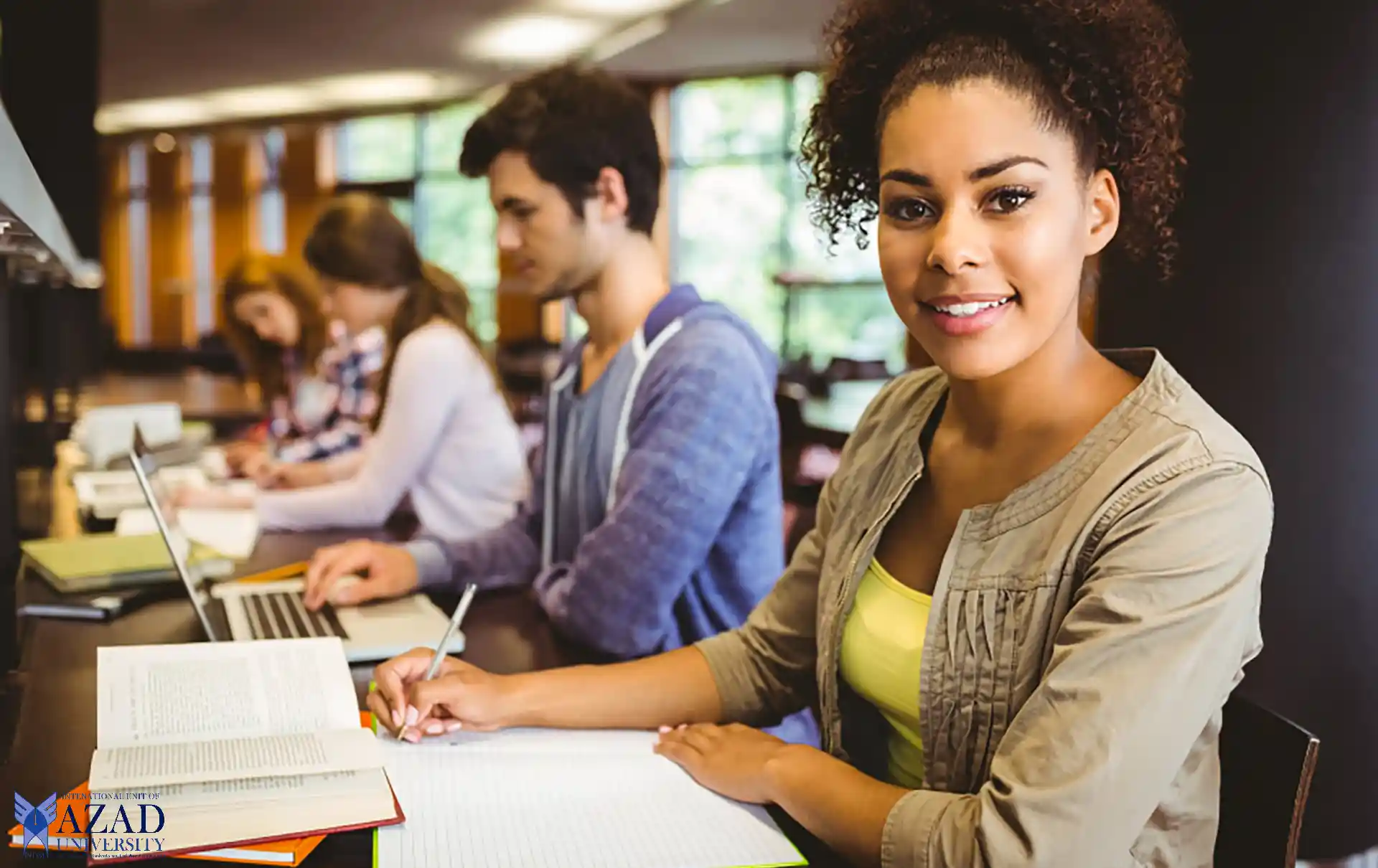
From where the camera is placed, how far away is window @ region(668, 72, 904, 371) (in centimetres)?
999

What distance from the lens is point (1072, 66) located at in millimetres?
1072

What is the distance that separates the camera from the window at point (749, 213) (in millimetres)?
9992

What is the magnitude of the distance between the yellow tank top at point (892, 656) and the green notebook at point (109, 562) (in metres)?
1.24

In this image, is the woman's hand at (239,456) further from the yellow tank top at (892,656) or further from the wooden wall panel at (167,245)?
the wooden wall panel at (167,245)

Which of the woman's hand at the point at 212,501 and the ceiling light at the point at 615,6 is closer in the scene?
the woman's hand at the point at 212,501

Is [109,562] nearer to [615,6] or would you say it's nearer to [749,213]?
[615,6]

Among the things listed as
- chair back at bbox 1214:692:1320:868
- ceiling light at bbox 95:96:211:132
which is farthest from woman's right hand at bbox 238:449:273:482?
ceiling light at bbox 95:96:211:132

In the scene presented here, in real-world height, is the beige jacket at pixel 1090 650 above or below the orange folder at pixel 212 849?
above

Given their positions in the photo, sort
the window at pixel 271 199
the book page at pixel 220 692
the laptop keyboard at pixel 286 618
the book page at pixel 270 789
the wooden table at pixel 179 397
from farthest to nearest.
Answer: the window at pixel 271 199, the wooden table at pixel 179 397, the laptop keyboard at pixel 286 618, the book page at pixel 220 692, the book page at pixel 270 789

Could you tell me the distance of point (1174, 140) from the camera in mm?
1167

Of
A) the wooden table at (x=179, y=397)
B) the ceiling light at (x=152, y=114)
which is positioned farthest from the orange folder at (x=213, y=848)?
the ceiling light at (x=152, y=114)

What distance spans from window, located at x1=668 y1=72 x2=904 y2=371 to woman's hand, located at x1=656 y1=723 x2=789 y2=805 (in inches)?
Answer: 341

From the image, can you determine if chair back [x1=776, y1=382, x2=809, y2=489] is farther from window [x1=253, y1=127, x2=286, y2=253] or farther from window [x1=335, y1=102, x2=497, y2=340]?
window [x1=253, y1=127, x2=286, y2=253]

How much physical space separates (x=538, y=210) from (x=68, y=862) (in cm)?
121
